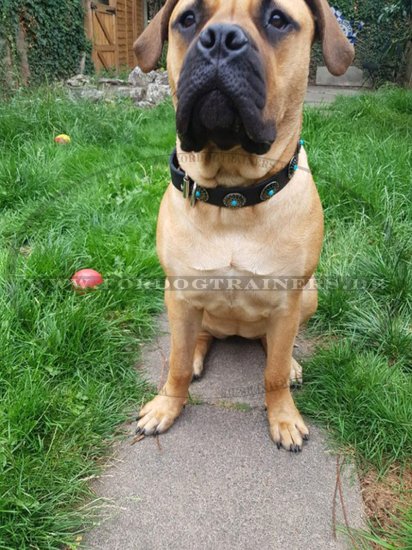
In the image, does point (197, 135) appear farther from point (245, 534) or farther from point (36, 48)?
point (36, 48)

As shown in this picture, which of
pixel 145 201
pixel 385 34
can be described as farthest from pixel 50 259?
pixel 385 34

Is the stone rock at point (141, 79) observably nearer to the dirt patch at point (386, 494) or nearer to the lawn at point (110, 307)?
the lawn at point (110, 307)

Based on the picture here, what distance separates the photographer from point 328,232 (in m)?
3.14

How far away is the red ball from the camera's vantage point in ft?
7.81

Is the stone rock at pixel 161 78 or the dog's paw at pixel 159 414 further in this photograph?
the stone rock at pixel 161 78

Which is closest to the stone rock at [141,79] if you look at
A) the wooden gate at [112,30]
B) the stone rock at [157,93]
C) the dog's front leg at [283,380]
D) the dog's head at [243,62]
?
the stone rock at [157,93]

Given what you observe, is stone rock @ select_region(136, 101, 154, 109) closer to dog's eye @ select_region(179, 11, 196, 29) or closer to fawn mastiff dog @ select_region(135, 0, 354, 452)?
fawn mastiff dog @ select_region(135, 0, 354, 452)

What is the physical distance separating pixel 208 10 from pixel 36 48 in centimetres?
754

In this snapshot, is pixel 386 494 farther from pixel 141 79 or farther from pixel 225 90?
pixel 141 79

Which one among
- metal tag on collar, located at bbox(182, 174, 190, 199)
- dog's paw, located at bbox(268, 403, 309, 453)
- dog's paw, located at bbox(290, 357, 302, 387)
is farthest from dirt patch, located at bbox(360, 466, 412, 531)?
metal tag on collar, located at bbox(182, 174, 190, 199)

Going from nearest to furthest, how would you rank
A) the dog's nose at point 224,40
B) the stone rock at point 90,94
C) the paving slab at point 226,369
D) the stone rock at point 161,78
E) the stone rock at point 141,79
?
the dog's nose at point 224,40 → the paving slab at point 226,369 → the stone rock at point 90,94 → the stone rock at point 161,78 → the stone rock at point 141,79

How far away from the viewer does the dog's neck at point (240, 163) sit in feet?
5.02

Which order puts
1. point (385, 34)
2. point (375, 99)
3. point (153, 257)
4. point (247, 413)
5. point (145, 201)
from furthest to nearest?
point (385, 34)
point (375, 99)
point (145, 201)
point (153, 257)
point (247, 413)

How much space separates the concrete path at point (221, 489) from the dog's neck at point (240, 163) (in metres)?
0.90
